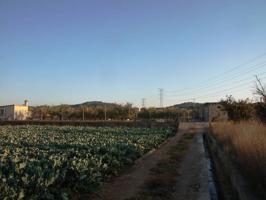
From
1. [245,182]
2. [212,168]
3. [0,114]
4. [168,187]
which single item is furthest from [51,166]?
[0,114]

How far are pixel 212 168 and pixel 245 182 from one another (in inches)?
287

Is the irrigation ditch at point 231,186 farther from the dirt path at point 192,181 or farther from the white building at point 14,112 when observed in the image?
the white building at point 14,112

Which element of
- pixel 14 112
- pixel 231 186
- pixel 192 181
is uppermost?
pixel 14 112

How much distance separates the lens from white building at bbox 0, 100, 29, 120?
9914 cm

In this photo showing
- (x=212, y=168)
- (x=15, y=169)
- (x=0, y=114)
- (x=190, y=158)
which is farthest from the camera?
(x=0, y=114)

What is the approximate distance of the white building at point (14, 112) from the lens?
99.1m

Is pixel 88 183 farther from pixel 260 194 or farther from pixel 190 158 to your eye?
pixel 190 158

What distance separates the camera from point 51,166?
35.4ft

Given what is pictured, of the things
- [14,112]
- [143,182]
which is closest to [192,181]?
[143,182]

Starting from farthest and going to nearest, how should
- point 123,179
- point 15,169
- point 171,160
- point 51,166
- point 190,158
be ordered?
point 190,158, point 171,160, point 123,179, point 51,166, point 15,169

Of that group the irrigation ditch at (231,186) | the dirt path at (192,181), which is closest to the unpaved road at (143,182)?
the dirt path at (192,181)

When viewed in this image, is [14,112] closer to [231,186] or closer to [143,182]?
[143,182]

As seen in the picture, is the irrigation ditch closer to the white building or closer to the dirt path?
the dirt path

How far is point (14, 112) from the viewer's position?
98.9m
